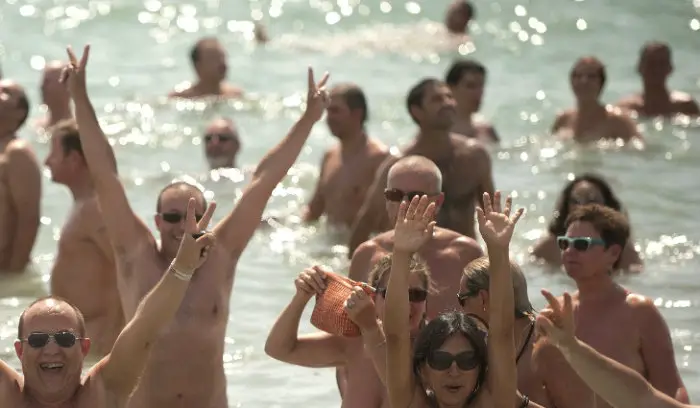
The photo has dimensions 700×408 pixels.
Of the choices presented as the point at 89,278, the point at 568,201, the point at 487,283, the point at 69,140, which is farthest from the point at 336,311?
the point at 568,201

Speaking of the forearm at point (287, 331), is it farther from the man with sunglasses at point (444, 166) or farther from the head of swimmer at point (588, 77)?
the head of swimmer at point (588, 77)

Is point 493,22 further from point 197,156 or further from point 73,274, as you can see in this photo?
point 73,274

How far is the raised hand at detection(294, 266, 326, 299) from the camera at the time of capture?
19.9ft

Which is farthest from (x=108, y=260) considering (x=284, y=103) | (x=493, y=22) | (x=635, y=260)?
(x=493, y=22)

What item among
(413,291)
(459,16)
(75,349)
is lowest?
(75,349)

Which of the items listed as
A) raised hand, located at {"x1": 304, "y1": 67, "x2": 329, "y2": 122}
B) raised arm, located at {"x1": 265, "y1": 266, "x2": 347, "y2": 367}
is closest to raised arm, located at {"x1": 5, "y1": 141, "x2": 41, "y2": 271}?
raised hand, located at {"x1": 304, "y1": 67, "x2": 329, "y2": 122}

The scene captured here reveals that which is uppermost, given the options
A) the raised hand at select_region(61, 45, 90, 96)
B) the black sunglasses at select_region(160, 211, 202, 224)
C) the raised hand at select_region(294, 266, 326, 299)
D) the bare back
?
the raised hand at select_region(61, 45, 90, 96)

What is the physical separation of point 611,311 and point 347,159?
535 centimetres

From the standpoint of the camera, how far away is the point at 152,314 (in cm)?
565

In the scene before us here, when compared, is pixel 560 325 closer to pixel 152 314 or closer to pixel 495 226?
pixel 495 226

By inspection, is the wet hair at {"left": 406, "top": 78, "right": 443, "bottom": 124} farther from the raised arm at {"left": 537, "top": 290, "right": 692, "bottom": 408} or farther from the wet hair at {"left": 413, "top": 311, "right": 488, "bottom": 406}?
the raised arm at {"left": 537, "top": 290, "right": 692, "bottom": 408}

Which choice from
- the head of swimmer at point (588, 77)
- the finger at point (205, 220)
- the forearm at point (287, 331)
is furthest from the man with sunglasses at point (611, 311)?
the head of swimmer at point (588, 77)

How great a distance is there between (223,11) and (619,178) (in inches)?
389

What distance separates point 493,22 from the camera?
72.4 ft
